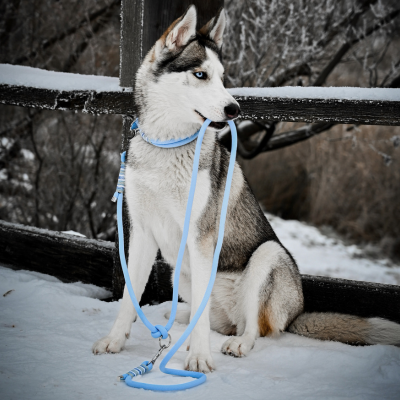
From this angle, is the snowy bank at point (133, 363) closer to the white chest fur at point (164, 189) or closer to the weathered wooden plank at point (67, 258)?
the weathered wooden plank at point (67, 258)

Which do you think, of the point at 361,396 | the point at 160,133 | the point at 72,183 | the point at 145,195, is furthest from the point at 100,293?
the point at 72,183

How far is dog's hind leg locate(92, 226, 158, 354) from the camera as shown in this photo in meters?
2.08

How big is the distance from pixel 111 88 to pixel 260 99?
98cm

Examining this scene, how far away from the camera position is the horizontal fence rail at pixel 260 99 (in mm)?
2234

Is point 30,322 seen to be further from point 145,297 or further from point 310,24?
point 310,24

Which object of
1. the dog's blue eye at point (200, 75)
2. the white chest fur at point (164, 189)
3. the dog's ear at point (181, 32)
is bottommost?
the white chest fur at point (164, 189)

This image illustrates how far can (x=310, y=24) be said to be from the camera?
4.67 m

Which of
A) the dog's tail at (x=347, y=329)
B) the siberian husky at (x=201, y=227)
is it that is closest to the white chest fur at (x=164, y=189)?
the siberian husky at (x=201, y=227)

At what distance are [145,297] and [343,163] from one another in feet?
19.7

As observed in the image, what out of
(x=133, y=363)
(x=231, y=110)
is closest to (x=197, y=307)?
(x=133, y=363)

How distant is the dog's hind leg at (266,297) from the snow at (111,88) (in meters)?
0.91

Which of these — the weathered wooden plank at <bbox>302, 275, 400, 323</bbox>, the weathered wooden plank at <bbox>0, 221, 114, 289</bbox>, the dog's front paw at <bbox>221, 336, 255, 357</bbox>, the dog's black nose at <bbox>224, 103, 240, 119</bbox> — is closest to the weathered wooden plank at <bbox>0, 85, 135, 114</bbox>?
the dog's black nose at <bbox>224, 103, 240, 119</bbox>

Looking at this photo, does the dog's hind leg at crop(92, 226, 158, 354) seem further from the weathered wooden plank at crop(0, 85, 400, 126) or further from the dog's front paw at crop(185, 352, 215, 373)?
the weathered wooden plank at crop(0, 85, 400, 126)

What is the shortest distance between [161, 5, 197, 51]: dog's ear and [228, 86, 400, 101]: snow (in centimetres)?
51
